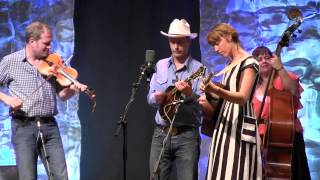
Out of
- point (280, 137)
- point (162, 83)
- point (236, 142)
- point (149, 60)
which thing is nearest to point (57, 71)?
point (149, 60)

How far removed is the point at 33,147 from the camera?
12.7ft

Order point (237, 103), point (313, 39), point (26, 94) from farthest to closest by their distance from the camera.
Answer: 1. point (313, 39)
2. point (26, 94)
3. point (237, 103)

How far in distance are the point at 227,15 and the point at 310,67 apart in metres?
1.02

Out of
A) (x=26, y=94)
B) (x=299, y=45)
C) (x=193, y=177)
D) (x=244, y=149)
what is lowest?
(x=193, y=177)

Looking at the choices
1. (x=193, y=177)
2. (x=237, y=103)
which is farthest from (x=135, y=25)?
(x=237, y=103)

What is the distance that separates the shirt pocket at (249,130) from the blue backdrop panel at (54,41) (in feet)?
8.72

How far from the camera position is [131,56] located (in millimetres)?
5520

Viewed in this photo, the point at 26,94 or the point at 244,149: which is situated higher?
the point at 26,94

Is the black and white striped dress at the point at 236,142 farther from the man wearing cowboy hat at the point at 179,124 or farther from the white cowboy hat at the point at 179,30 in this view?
the white cowboy hat at the point at 179,30

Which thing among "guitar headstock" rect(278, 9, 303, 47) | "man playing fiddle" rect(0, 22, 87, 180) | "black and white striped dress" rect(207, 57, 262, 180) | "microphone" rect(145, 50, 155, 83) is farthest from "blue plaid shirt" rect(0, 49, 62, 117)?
"guitar headstock" rect(278, 9, 303, 47)

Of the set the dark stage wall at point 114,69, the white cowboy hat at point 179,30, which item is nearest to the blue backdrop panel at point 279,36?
the dark stage wall at point 114,69

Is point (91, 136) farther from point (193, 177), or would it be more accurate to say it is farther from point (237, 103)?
point (237, 103)

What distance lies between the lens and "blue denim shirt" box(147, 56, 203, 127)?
405 cm

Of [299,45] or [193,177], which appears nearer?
[193,177]
